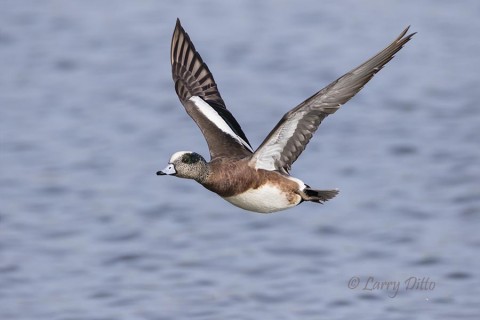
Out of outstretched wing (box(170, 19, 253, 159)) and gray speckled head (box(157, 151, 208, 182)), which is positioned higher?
outstretched wing (box(170, 19, 253, 159))

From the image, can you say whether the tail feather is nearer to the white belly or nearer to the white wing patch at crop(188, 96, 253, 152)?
the white belly

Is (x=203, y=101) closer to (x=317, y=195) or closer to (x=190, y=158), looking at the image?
(x=190, y=158)

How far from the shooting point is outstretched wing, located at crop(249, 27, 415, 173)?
24.3 feet

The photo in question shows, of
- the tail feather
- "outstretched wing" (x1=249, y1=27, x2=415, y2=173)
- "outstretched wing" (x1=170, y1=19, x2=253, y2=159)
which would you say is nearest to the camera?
Answer: "outstretched wing" (x1=249, y1=27, x2=415, y2=173)

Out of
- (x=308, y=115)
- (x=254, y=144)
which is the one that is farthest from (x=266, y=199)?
(x=254, y=144)

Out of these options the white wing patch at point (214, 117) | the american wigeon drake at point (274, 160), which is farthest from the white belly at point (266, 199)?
the white wing patch at point (214, 117)

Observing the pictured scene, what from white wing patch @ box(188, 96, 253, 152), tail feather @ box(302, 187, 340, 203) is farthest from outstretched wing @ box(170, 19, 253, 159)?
tail feather @ box(302, 187, 340, 203)

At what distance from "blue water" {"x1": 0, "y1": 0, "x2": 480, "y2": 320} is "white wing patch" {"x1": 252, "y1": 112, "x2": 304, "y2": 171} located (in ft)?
8.89

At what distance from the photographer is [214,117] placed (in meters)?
8.98

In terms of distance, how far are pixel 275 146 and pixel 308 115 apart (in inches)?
13.8

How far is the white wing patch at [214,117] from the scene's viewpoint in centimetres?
878

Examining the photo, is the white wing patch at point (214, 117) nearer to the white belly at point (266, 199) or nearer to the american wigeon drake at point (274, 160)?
the american wigeon drake at point (274, 160)

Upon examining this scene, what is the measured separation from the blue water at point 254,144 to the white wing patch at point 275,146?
2710 mm

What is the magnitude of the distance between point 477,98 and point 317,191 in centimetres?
738
